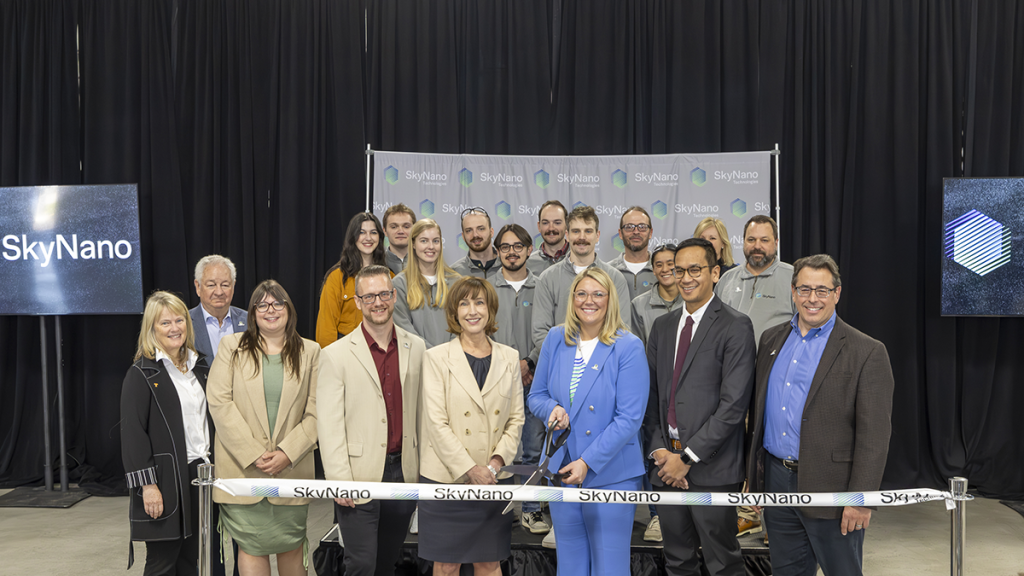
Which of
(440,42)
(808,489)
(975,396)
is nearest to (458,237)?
(440,42)

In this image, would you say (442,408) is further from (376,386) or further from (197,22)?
(197,22)

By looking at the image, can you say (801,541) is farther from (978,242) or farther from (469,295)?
(978,242)

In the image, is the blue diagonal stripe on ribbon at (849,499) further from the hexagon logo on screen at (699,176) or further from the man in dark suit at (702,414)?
the hexagon logo on screen at (699,176)

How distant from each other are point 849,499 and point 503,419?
123 cm

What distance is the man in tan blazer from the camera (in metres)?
2.61

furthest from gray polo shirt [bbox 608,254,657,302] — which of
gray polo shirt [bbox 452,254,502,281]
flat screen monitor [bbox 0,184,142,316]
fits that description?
flat screen monitor [bbox 0,184,142,316]

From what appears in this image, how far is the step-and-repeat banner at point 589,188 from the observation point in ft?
17.0

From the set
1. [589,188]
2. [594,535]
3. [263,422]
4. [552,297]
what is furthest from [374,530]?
[589,188]

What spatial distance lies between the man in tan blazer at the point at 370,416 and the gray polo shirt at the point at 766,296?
1995mm

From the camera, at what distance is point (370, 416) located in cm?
264

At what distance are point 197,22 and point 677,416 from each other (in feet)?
16.7

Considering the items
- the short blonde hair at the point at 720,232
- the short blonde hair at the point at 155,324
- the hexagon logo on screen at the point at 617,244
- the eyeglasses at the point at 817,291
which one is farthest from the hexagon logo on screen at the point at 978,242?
the short blonde hair at the point at 155,324

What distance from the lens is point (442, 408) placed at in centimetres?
259

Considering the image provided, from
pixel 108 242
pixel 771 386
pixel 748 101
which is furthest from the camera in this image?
pixel 748 101
